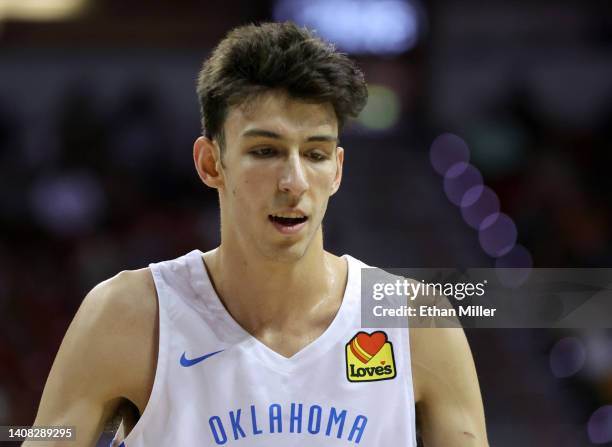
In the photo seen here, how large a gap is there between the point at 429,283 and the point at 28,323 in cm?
556

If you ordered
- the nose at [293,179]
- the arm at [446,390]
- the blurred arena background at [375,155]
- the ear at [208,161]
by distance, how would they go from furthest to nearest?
the blurred arena background at [375,155], the ear at [208,161], the arm at [446,390], the nose at [293,179]

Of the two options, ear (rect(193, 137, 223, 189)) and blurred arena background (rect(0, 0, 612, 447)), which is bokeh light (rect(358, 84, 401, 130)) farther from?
ear (rect(193, 137, 223, 189))

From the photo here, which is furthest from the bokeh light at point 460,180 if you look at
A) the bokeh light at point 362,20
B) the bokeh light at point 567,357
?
the bokeh light at point 567,357

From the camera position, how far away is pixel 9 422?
6.48 meters

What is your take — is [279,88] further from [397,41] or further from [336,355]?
[397,41]

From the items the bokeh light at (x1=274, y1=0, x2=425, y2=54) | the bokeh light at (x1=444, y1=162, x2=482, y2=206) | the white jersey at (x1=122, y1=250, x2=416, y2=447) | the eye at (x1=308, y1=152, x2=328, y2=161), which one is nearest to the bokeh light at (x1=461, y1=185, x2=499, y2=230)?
the bokeh light at (x1=444, y1=162, x2=482, y2=206)

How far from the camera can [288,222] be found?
2.58 metres

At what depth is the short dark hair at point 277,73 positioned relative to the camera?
8.45 feet

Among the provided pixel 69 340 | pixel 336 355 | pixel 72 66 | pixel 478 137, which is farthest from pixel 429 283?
pixel 72 66

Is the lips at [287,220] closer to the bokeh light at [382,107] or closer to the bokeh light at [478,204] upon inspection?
the bokeh light at [478,204]

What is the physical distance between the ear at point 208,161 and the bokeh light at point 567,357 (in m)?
4.84

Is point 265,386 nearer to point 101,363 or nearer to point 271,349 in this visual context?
point 271,349

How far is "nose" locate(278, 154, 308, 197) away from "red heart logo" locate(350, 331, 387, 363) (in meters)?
0.50

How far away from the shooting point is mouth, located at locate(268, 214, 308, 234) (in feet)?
8.37
